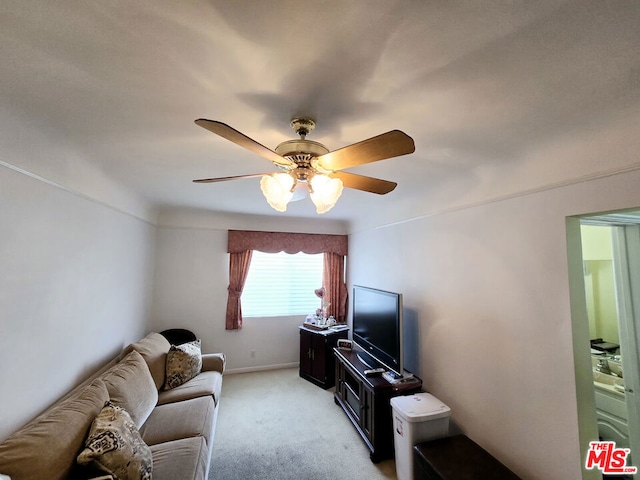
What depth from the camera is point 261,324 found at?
434 cm

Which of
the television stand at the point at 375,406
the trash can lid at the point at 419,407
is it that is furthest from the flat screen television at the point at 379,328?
the trash can lid at the point at 419,407

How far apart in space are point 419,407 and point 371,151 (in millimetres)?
2060

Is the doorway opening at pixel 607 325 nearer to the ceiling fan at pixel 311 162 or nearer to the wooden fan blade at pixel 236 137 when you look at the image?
the ceiling fan at pixel 311 162

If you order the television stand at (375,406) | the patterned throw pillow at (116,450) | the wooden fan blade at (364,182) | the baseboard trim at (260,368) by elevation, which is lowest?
the baseboard trim at (260,368)

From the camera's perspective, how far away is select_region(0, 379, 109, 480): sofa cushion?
1.20m

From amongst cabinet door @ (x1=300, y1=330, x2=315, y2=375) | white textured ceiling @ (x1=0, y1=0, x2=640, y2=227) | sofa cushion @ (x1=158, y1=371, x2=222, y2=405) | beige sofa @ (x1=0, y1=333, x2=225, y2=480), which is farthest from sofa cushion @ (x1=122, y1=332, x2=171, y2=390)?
cabinet door @ (x1=300, y1=330, x2=315, y2=375)

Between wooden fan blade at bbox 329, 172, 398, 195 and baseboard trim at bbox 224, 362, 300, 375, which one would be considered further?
baseboard trim at bbox 224, 362, 300, 375

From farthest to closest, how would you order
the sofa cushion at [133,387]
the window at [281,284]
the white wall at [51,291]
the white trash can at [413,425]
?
the window at [281,284] < the white trash can at [413,425] < the sofa cushion at [133,387] < the white wall at [51,291]

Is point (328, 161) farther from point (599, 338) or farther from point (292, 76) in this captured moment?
point (599, 338)

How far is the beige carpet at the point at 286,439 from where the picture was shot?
2.22 meters

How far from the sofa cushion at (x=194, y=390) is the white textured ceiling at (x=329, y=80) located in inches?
78.8

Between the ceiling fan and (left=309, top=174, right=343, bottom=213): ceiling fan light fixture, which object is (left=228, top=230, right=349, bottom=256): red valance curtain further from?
(left=309, top=174, right=343, bottom=213): ceiling fan light fixture

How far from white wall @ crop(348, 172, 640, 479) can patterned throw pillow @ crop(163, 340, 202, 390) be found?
2382mm

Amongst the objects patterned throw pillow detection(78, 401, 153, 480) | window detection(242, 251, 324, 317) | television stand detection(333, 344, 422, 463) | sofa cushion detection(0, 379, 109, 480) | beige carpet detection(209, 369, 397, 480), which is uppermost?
window detection(242, 251, 324, 317)
